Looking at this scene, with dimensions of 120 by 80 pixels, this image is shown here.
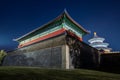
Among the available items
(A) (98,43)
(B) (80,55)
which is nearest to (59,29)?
(B) (80,55)

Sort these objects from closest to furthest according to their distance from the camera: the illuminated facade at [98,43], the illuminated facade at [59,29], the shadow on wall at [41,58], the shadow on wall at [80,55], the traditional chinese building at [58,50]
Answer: the traditional chinese building at [58,50] → the shadow on wall at [41,58] → the shadow on wall at [80,55] → the illuminated facade at [59,29] → the illuminated facade at [98,43]

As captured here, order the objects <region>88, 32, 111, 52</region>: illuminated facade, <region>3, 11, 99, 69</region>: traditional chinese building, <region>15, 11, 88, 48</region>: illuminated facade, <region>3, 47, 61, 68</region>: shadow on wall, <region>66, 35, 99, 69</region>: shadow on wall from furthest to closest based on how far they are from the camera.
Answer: <region>88, 32, 111, 52</region>: illuminated facade, <region>15, 11, 88, 48</region>: illuminated facade, <region>66, 35, 99, 69</region>: shadow on wall, <region>3, 47, 61, 68</region>: shadow on wall, <region>3, 11, 99, 69</region>: traditional chinese building

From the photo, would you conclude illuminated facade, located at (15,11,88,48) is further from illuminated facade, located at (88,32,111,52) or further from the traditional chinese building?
illuminated facade, located at (88,32,111,52)

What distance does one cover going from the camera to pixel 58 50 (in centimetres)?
996

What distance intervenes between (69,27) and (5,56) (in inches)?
516

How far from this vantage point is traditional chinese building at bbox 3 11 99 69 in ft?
31.9

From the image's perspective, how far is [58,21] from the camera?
14070 millimetres

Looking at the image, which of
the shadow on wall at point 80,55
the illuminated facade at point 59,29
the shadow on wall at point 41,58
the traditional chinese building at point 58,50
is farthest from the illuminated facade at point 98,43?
the shadow on wall at point 41,58

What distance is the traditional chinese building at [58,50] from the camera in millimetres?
9734

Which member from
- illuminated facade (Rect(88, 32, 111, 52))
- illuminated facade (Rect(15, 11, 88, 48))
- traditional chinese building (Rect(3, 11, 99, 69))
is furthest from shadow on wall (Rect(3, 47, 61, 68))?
illuminated facade (Rect(88, 32, 111, 52))

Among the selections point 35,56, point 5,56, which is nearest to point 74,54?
point 35,56

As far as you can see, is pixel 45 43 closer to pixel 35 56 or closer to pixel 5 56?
pixel 35 56

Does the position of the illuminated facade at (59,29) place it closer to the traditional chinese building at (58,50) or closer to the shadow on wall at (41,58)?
the traditional chinese building at (58,50)

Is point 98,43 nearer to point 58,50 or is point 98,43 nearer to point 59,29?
point 59,29
